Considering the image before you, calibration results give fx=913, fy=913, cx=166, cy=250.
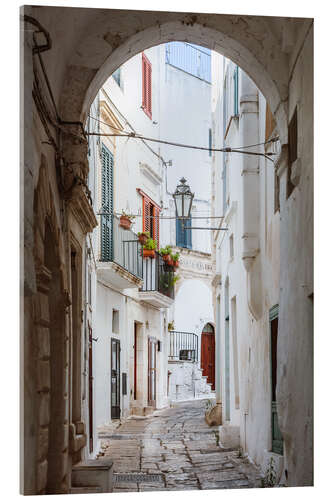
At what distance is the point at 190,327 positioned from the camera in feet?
40.4

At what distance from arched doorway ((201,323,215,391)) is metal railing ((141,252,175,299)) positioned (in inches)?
39.6

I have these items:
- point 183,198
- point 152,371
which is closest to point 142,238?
point 152,371

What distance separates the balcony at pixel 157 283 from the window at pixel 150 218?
1.60 feet

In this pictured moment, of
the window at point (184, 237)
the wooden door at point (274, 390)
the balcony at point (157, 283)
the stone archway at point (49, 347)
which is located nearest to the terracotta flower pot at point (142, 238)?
the balcony at point (157, 283)

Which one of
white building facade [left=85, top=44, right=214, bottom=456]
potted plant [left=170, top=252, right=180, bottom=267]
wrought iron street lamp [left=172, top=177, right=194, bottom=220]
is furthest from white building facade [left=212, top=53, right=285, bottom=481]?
potted plant [left=170, top=252, right=180, bottom=267]

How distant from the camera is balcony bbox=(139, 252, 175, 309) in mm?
13609

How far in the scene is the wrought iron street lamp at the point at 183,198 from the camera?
968cm

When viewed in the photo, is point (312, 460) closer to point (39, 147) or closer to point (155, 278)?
point (39, 147)

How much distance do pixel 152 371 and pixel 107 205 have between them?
3.09m

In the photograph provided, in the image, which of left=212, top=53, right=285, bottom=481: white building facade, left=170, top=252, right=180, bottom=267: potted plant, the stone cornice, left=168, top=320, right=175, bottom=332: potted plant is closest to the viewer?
the stone cornice

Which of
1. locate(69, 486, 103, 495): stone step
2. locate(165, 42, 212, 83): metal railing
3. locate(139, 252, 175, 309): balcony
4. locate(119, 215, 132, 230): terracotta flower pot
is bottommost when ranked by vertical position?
locate(69, 486, 103, 495): stone step

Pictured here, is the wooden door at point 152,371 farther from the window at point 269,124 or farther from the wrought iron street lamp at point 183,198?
the window at point 269,124

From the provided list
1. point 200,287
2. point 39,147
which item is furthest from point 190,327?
point 39,147

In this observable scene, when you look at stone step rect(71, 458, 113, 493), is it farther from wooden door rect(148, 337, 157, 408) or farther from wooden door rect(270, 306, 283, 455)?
wooden door rect(148, 337, 157, 408)
